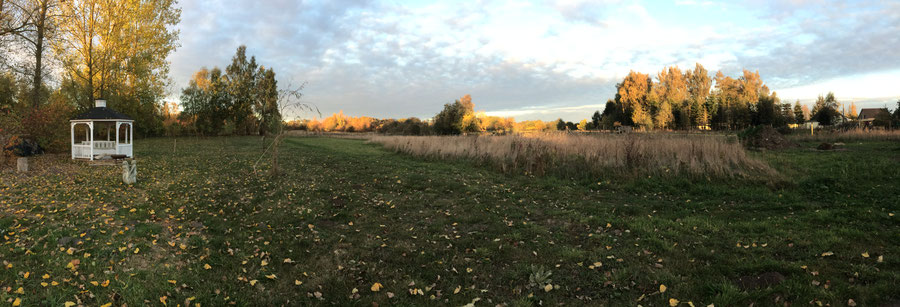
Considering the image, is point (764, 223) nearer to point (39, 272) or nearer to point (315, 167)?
point (39, 272)

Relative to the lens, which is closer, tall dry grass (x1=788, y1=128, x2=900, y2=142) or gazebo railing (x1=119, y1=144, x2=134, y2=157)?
gazebo railing (x1=119, y1=144, x2=134, y2=157)

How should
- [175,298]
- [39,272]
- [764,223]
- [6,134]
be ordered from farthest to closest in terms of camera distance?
1. [6,134]
2. [764,223]
3. [39,272]
4. [175,298]

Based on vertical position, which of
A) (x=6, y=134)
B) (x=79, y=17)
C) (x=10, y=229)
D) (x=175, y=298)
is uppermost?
(x=79, y=17)

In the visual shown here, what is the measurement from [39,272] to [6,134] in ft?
52.0

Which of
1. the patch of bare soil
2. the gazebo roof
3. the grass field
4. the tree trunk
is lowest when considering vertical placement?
the grass field

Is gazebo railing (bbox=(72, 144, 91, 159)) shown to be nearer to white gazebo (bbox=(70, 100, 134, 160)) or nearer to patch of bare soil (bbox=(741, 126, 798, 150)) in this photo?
white gazebo (bbox=(70, 100, 134, 160))

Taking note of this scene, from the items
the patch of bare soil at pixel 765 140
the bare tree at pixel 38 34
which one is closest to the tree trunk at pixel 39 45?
the bare tree at pixel 38 34

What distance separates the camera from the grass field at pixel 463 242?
15.3 feet

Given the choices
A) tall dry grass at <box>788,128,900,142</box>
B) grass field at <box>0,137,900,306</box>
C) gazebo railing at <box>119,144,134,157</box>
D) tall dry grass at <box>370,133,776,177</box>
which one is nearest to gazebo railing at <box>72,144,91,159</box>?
gazebo railing at <box>119,144,134,157</box>

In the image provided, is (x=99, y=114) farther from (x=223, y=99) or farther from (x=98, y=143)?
(x=223, y=99)

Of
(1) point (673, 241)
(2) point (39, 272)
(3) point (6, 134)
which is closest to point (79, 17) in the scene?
(3) point (6, 134)

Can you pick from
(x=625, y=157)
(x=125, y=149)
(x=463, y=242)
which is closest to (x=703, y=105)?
(x=625, y=157)

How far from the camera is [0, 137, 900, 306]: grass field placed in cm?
466

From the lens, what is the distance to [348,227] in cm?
775
